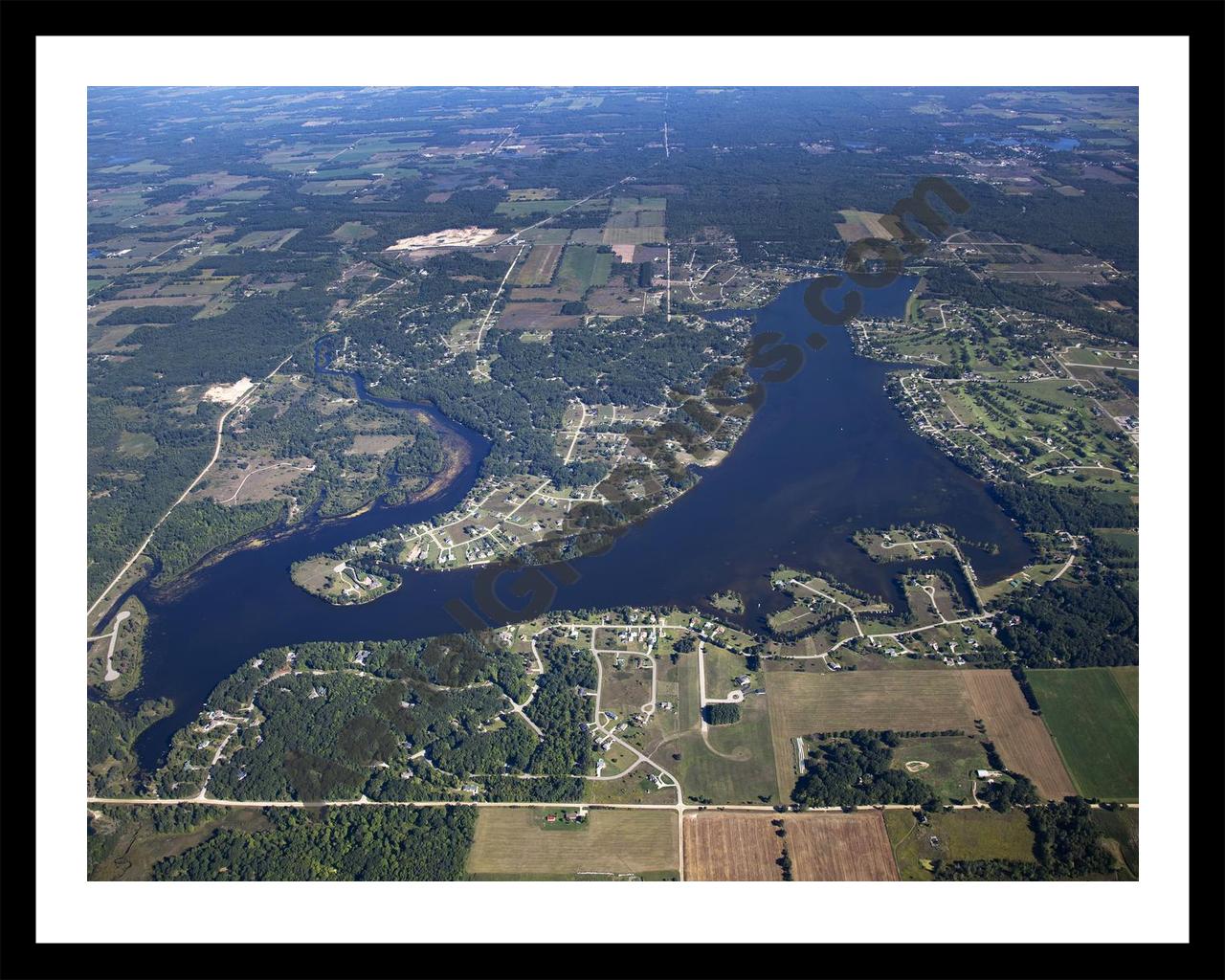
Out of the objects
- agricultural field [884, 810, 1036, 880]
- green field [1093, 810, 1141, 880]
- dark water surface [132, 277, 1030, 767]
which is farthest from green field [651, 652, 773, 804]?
green field [1093, 810, 1141, 880]

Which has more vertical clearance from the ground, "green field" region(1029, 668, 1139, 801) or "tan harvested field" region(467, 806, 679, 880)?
"green field" region(1029, 668, 1139, 801)

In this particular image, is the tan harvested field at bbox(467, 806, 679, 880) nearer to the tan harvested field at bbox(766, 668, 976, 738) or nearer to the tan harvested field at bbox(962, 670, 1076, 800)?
the tan harvested field at bbox(766, 668, 976, 738)

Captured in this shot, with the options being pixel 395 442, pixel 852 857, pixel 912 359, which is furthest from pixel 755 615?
pixel 912 359

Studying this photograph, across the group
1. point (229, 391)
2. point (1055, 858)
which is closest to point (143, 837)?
point (1055, 858)

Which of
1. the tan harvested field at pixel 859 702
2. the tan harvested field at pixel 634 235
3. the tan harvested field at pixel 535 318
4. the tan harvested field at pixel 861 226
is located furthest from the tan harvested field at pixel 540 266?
the tan harvested field at pixel 859 702

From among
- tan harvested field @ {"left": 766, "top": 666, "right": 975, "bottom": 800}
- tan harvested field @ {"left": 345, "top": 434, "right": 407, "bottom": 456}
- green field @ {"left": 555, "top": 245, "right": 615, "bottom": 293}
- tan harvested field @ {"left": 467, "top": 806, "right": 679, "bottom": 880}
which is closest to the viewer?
tan harvested field @ {"left": 467, "top": 806, "right": 679, "bottom": 880}
